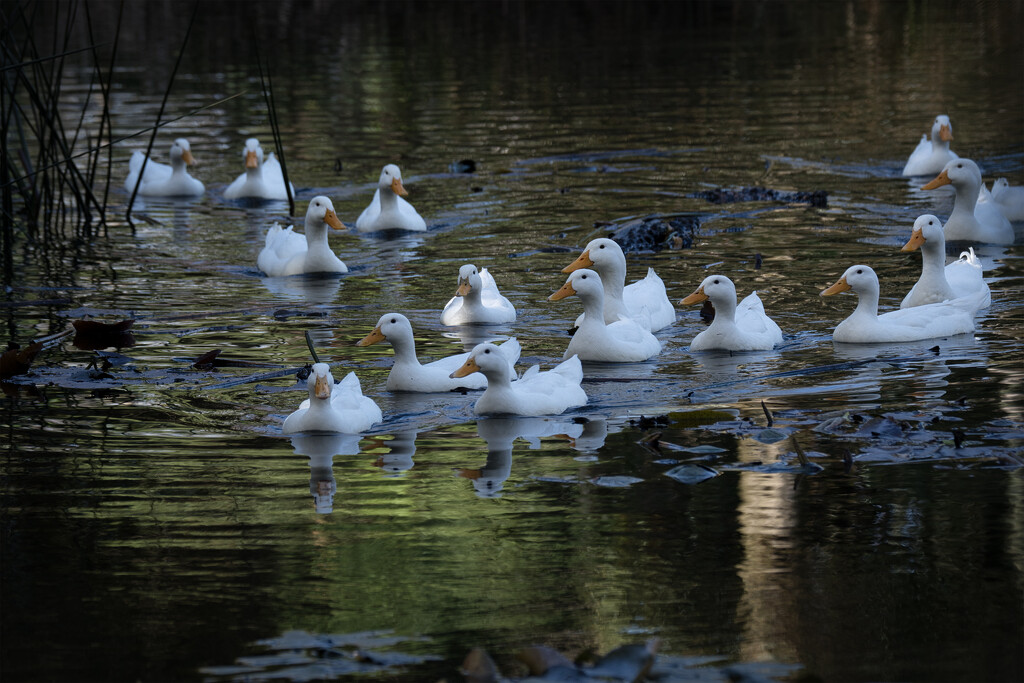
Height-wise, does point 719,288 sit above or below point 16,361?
above

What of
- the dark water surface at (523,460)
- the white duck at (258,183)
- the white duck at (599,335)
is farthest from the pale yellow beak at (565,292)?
the white duck at (258,183)

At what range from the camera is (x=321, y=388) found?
8570 millimetres

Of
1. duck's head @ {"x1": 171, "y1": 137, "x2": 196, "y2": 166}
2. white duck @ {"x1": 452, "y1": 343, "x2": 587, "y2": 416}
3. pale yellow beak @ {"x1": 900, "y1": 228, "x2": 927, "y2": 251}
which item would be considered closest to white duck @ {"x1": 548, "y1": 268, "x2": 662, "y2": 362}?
white duck @ {"x1": 452, "y1": 343, "x2": 587, "y2": 416}

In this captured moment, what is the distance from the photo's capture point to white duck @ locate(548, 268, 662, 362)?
10750 millimetres

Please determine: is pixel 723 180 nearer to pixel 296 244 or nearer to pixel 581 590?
pixel 296 244

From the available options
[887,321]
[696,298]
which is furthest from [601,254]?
[887,321]

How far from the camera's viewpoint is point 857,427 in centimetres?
855

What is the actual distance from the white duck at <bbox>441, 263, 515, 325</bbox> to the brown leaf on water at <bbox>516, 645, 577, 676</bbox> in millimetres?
6432

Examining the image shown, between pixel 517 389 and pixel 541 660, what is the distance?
4.26 m

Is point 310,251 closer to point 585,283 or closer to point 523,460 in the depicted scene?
point 585,283

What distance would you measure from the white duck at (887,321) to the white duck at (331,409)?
3.99 meters

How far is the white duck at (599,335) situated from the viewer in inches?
423

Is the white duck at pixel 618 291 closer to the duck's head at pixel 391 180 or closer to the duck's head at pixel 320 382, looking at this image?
the duck's head at pixel 320 382

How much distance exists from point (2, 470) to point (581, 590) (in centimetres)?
385
